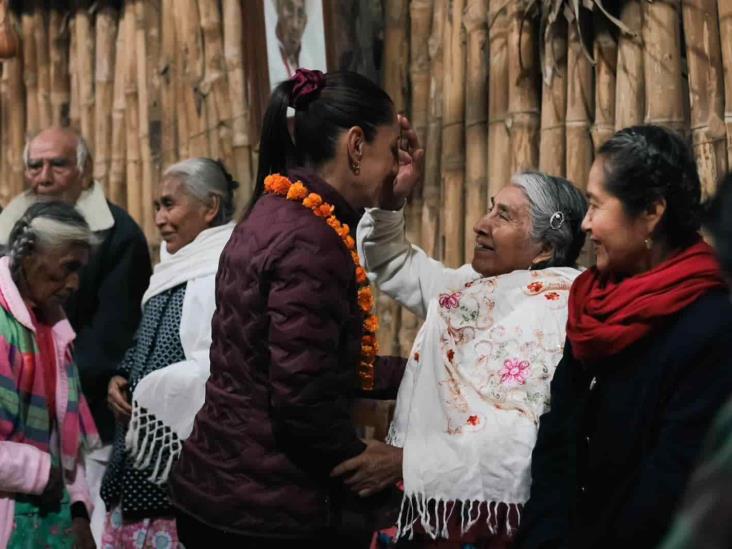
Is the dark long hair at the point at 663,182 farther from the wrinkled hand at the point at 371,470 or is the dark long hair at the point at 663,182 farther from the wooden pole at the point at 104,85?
the wooden pole at the point at 104,85

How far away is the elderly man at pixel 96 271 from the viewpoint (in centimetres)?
405

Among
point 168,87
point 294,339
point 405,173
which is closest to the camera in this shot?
point 294,339

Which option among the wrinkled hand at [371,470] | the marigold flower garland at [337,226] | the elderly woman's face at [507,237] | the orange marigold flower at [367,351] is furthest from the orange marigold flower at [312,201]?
the elderly woman's face at [507,237]

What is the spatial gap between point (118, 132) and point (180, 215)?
176 centimetres

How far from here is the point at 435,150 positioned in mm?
4020

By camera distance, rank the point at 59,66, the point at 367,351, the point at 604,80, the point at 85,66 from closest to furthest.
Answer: the point at 367,351 < the point at 604,80 < the point at 85,66 < the point at 59,66

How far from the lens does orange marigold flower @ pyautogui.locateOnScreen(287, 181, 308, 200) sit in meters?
2.32

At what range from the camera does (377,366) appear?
273 cm

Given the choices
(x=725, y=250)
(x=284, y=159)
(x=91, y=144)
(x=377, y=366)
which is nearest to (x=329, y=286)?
(x=284, y=159)

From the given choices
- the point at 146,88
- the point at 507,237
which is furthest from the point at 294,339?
the point at 146,88

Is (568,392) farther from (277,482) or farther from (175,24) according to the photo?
(175,24)

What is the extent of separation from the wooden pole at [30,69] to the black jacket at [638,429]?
434cm

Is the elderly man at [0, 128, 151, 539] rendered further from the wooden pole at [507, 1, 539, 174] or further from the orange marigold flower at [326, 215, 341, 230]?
the orange marigold flower at [326, 215, 341, 230]

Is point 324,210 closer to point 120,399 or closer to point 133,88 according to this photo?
point 120,399
